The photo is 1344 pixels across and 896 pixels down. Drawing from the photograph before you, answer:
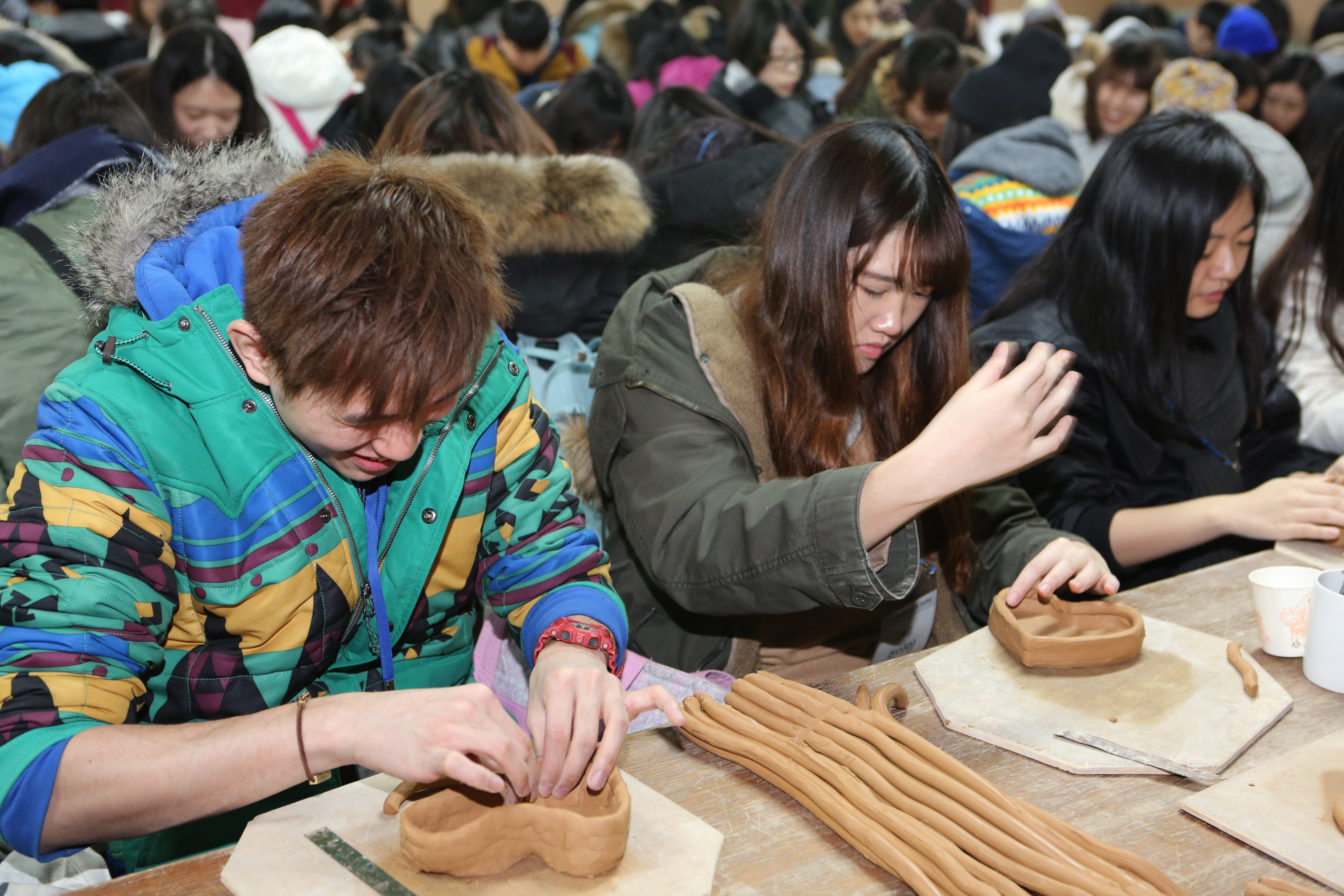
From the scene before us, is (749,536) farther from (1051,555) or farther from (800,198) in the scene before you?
(800,198)

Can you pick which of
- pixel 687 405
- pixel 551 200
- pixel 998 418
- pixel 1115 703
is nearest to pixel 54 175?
pixel 551 200

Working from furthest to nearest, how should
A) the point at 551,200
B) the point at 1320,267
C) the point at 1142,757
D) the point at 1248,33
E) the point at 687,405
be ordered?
1. the point at 1248,33
2. the point at 1320,267
3. the point at 551,200
4. the point at 687,405
5. the point at 1142,757

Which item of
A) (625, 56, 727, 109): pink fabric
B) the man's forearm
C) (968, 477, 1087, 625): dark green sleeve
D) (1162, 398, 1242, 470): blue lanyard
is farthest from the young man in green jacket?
(625, 56, 727, 109): pink fabric

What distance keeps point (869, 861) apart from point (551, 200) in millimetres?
2026

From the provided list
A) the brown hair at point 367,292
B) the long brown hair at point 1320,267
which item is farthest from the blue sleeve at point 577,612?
the long brown hair at point 1320,267

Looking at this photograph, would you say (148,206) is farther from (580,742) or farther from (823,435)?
(823,435)

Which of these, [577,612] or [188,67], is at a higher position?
[188,67]

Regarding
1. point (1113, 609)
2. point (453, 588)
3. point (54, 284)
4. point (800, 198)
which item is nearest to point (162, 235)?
point (453, 588)

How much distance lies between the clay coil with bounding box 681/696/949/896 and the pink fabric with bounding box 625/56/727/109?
15.5 feet

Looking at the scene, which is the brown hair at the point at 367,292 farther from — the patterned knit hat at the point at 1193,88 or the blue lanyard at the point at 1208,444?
the patterned knit hat at the point at 1193,88

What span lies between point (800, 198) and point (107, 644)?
1180mm

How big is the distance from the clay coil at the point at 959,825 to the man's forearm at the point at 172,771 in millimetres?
558

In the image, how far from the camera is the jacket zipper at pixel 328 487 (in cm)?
124

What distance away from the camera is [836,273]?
5.60 ft
